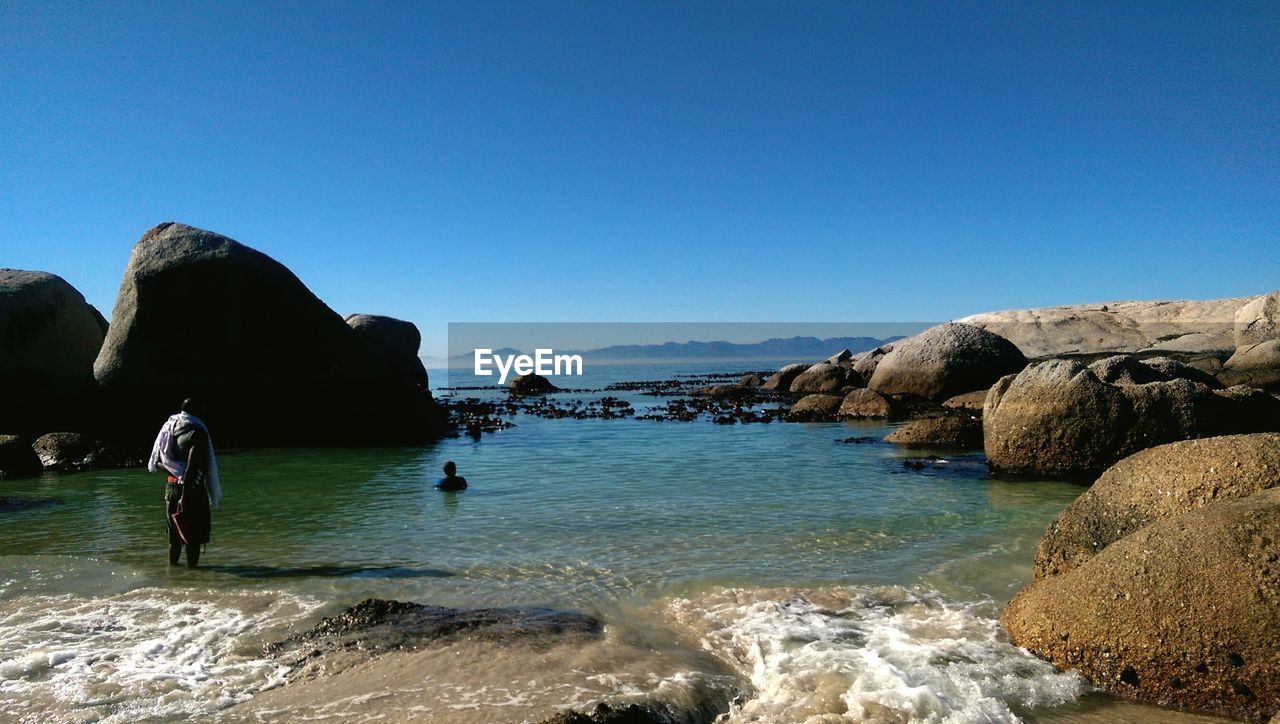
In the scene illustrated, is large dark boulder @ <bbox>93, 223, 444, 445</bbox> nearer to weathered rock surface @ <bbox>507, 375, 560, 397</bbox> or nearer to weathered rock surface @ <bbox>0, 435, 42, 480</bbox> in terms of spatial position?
weathered rock surface @ <bbox>0, 435, 42, 480</bbox>

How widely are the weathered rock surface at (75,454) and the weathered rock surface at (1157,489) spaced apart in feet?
61.7

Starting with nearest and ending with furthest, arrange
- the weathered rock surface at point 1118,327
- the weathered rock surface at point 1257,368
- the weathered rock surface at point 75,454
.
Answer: the weathered rock surface at point 75,454 → the weathered rock surface at point 1257,368 → the weathered rock surface at point 1118,327

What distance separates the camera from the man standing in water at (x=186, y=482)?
28.5 ft

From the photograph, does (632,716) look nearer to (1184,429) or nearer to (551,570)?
(551,570)

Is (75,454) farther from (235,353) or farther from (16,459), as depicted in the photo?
(235,353)

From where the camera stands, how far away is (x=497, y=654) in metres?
5.91

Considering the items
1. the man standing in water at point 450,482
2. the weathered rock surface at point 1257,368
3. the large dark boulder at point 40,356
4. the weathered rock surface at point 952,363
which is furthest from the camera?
the weathered rock surface at point 952,363

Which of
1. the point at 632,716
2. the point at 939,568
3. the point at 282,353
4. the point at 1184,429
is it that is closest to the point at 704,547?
the point at 939,568

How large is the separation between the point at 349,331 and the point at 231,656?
669 inches

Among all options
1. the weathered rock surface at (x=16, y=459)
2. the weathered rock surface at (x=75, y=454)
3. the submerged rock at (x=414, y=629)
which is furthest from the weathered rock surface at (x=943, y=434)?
the weathered rock surface at (x=16, y=459)

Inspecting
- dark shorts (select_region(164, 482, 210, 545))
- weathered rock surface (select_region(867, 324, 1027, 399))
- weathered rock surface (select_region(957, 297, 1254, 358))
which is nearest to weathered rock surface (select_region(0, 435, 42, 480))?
dark shorts (select_region(164, 482, 210, 545))

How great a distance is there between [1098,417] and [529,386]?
42191 mm

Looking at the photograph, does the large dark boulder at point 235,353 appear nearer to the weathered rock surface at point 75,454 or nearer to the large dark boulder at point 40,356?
the weathered rock surface at point 75,454

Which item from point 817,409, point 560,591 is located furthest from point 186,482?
point 817,409
